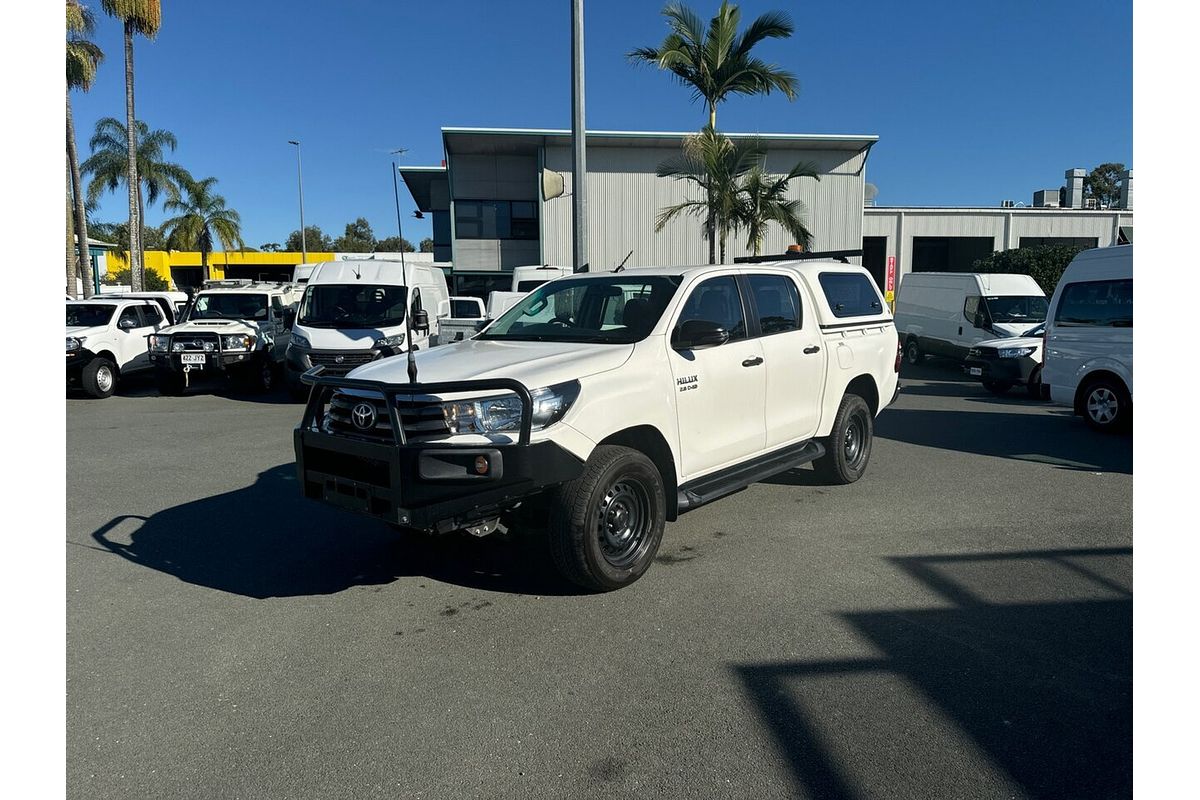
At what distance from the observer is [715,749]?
10.5ft

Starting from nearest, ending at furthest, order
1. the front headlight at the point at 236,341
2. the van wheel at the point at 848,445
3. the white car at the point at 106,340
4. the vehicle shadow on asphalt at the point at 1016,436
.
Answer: the van wheel at the point at 848,445 → the vehicle shadow on asphalt at the point at 1016,436 → the white car at the point at 106,340 → the front headlight at the point at 236,341

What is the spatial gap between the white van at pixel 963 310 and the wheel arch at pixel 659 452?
12.4m

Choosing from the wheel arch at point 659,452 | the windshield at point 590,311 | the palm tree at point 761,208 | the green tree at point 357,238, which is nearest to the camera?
the wheel arch at point 659,452

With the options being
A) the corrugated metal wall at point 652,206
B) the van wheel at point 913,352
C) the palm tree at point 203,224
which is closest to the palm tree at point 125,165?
the palm tree at point 203,224

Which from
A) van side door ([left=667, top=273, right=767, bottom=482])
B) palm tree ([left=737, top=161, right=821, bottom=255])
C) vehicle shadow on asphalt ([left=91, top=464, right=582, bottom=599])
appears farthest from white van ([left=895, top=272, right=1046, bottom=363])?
vehicle shadow on asphalt ([left=91, top=464, right=582, bottom=599])

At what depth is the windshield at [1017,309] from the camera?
15784 mm

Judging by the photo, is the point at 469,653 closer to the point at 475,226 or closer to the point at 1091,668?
the point at 1091,668

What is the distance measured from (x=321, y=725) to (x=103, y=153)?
41.8 meters

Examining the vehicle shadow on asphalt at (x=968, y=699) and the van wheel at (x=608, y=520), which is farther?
the van wheel at (x=608, y=520)

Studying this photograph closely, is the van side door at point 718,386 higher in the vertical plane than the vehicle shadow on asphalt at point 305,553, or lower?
higher

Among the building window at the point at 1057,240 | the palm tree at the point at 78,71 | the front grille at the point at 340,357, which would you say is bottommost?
the front grille at the point at 340,357

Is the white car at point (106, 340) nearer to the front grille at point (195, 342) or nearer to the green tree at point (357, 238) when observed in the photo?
the front grille at point (195, 342)

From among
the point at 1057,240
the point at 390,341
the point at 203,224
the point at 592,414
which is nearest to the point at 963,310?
the point at 390,341

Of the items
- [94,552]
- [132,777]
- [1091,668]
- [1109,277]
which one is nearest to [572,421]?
[132,777]
